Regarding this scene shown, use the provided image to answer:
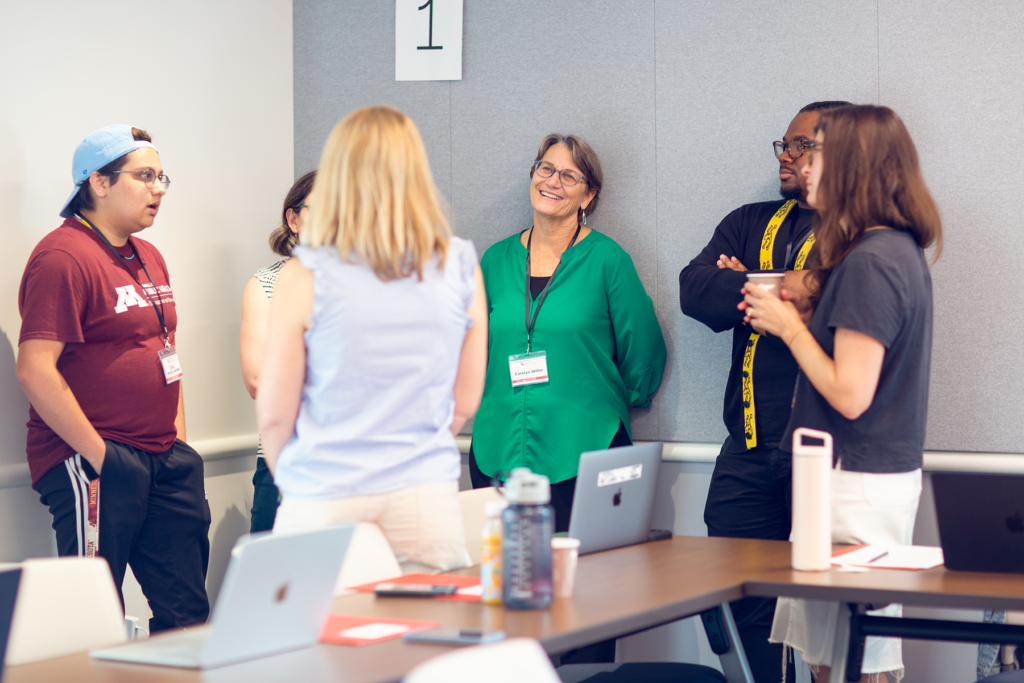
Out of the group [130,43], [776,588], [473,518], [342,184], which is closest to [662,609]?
[776,588]

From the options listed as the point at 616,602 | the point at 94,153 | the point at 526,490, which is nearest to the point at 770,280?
the point at 616,602

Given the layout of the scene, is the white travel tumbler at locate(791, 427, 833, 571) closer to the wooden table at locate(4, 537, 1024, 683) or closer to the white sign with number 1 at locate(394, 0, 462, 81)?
the wooden table at locate(4, 537, 1024, 683)

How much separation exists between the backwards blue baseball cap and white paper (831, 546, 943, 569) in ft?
7.57

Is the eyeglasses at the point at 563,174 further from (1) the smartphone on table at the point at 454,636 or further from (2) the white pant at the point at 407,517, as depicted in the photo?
(1) the smartphone on table at the point at 454,636

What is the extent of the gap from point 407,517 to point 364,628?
36 centimetres

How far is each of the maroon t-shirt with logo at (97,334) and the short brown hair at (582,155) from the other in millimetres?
1456

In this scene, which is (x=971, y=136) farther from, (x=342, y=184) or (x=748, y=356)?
(x=342, y=184)

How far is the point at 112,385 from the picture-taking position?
9.61 feet

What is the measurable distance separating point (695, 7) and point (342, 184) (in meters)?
2.17

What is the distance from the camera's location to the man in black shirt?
10.0 feet

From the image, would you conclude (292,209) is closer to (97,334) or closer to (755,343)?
(97,334)

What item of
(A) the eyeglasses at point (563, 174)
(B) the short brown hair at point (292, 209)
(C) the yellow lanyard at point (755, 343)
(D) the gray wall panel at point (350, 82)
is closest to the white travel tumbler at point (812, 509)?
(C) the yellow lanyard at point (755, 343)

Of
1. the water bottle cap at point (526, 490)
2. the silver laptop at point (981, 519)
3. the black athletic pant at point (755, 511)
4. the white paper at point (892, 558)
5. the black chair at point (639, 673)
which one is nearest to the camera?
the water bottle cap at point (526, 490)

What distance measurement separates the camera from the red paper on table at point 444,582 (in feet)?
5.75
